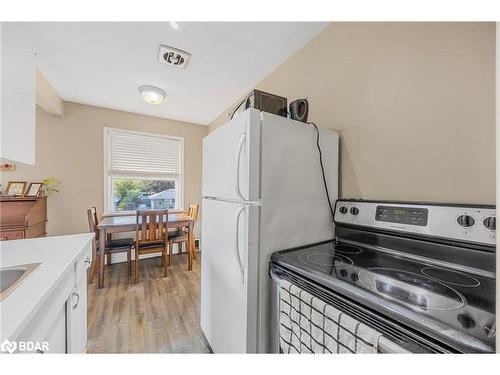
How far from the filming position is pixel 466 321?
0.54 m

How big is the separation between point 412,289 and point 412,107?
94 cm

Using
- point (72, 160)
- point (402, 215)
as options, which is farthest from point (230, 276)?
point (72, 160)

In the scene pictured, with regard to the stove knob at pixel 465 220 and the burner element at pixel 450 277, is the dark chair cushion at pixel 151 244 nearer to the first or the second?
the burner element at pixel 450 277

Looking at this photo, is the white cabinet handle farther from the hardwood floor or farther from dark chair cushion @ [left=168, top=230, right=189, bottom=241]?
dark chair cushion @ [left=168, top=230, right=189, bottom=241]

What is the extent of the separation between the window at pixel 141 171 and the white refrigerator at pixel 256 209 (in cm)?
270

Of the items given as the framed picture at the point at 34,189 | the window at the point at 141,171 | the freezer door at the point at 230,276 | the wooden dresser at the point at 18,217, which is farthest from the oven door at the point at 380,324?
the framed picture at the point at 34,189

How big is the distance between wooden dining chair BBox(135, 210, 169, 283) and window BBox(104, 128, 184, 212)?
99 centimetres

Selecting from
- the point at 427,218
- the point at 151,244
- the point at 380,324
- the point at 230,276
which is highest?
the point at 427,218

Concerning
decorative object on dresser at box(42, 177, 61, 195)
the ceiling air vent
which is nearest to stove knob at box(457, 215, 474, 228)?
the ceiling air vent

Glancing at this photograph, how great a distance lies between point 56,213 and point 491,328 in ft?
13.9

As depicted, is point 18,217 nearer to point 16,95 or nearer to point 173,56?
point 16,95

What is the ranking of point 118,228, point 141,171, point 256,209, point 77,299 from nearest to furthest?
point 256,209 → point 77,299 → point 118,228 → point 141,171
